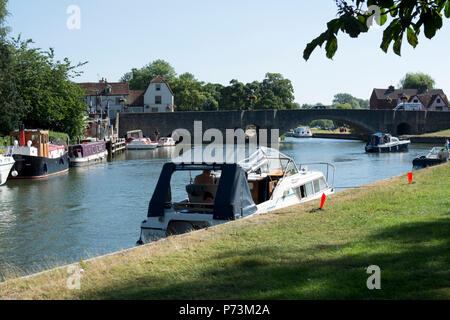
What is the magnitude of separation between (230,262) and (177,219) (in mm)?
5466

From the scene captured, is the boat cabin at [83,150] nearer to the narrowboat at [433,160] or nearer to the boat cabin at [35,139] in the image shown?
the boat cabin at [35,139]

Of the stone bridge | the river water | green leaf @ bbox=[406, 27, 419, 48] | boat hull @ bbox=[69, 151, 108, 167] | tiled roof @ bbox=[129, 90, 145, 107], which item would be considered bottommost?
the river water

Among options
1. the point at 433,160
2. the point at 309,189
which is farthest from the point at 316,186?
the point at 433,160

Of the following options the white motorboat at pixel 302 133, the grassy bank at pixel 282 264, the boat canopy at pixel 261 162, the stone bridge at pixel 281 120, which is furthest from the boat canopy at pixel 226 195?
the white motorboat at pixel 302 133

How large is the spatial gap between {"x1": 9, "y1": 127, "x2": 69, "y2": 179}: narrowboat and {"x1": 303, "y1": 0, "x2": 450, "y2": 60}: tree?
31.0 meters

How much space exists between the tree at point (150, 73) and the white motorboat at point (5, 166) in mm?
88180

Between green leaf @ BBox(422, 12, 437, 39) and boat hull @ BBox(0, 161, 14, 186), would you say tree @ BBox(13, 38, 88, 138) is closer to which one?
boat hull @ BBox(0, 161, 14, 186)

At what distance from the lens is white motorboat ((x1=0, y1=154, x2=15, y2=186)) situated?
30.9 m

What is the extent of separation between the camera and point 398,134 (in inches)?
3445

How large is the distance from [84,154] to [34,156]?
38.4 ft

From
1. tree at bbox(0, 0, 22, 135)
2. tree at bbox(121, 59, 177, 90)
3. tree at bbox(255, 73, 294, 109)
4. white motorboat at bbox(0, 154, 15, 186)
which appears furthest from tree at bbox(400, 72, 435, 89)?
white motorboat at bbox(0, 154, 15, 186)

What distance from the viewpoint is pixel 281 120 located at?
8069cm
